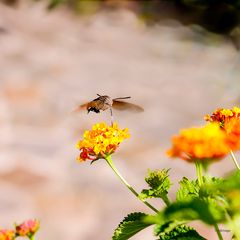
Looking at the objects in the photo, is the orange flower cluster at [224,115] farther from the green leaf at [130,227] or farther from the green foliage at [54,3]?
the green foliage at [54,3]

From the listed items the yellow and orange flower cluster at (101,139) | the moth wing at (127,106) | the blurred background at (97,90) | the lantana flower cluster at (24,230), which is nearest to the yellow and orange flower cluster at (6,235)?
the lantana flower cluster at (24,230)

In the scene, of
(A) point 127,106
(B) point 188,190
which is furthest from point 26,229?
(A) point 127,106

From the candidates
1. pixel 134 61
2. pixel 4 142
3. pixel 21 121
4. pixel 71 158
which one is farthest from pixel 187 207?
pixel 134 61

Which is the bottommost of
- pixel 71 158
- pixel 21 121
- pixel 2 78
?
pixel 71 158

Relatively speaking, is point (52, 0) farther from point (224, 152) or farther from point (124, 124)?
point (224, 152)

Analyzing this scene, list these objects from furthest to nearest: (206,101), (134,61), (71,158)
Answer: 1. (134,61)
2. (206,101)
3. (71,158)

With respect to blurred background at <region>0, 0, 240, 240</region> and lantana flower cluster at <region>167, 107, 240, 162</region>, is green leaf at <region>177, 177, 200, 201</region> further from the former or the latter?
blurred background at <region>0, 0, 240, 240</region>
